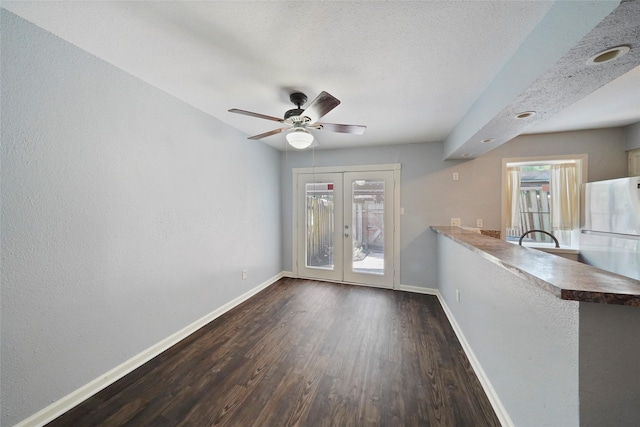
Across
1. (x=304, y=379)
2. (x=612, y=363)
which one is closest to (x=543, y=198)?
(x=612, y=363)

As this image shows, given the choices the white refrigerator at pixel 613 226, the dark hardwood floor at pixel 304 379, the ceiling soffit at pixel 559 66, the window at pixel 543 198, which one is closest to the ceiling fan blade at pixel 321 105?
the ceiling soffit at pixel 559 66

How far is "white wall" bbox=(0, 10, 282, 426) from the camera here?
127cm

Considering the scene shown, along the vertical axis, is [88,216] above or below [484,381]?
above

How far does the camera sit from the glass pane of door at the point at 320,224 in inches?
157

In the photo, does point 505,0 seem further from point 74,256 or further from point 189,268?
point 189,268

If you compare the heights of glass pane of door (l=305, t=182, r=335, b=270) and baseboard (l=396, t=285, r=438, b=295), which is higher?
glass pane of door (l=305, t=182, r=335, b=270)

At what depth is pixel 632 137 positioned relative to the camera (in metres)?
2.72

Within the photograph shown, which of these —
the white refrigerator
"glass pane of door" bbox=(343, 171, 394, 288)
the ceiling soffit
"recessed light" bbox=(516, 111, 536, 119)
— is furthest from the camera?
"glass pane of door" bbox=(343, 171, 394, 288)

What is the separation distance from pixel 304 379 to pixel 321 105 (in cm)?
215

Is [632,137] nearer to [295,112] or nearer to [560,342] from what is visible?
[560,342]

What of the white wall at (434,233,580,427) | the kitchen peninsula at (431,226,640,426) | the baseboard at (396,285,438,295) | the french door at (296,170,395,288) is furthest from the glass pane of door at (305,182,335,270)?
the kitchen peninsula at (431,226,640,426)

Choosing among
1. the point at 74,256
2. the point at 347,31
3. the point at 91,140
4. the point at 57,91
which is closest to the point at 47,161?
the point at 91,140

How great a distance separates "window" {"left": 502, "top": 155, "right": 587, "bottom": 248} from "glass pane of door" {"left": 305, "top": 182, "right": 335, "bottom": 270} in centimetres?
261

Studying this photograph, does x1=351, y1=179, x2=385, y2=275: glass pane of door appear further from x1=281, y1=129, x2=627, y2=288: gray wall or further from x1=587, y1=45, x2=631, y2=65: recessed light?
x1=587, y1=45, x2=631, y2=65: recessed light
